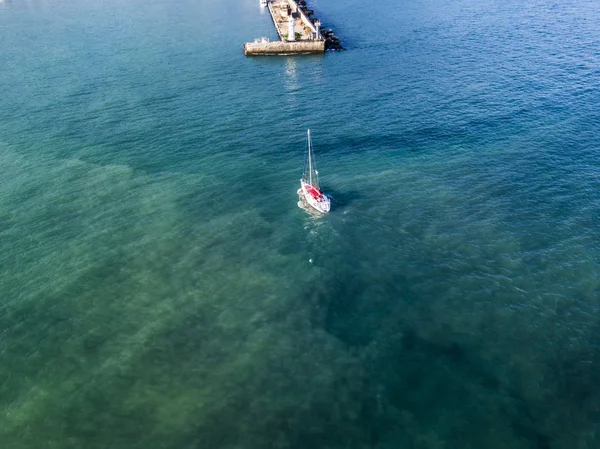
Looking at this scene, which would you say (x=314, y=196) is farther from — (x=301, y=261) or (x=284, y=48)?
(x=284, y=48)

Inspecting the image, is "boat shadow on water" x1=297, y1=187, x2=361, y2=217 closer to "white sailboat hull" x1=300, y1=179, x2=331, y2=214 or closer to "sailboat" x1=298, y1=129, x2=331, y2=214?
"sailboat" x1=298, y1=129, x2=331, y2=214

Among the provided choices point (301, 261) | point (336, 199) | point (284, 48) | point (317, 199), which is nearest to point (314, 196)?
point (317, 199)

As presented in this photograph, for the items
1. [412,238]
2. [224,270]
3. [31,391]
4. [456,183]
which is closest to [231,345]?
[224,270]

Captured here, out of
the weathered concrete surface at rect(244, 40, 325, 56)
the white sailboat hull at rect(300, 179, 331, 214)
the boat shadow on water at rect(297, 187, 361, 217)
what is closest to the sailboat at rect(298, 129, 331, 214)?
the white sailboat hull at rect(300, 179, 331, 214)

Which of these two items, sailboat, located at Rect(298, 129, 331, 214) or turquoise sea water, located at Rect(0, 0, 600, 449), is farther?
sailboat, located at Rect(298, 129, 331, 214)

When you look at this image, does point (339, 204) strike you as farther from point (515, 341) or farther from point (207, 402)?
point (207, 402)

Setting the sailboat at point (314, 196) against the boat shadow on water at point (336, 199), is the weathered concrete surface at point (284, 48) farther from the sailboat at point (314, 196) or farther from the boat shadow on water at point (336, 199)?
the boat shadow on water at point (336, 199)
